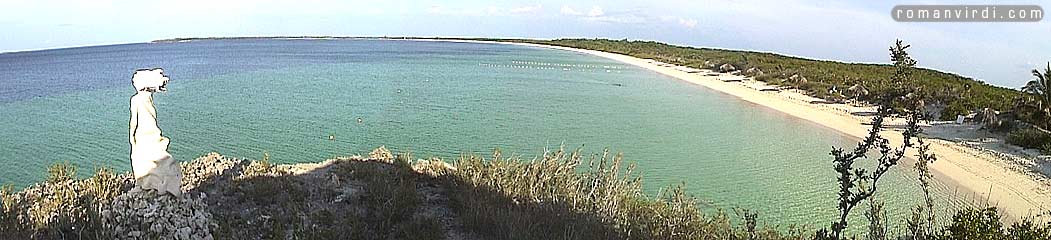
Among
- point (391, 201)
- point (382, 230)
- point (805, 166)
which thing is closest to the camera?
point (382, 230)

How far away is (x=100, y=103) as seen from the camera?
22734 mm

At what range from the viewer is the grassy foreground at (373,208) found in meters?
4.62

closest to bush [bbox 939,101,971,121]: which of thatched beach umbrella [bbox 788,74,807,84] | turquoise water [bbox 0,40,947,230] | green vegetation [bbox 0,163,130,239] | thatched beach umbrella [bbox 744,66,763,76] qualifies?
turquoise water [bbox 0,40,947,230]

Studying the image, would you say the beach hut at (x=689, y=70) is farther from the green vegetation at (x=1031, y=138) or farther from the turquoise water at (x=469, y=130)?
the green vegetation at (x=1031, y=138)

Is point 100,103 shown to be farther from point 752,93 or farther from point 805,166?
point 752,93

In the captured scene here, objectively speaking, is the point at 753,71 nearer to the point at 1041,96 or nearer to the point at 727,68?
the point at 727,68

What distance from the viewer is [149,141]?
4.81m

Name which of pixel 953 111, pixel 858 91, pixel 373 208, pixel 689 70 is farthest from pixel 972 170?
pixel 689 70

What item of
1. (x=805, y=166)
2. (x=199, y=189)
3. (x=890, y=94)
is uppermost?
(x=890, y=94)

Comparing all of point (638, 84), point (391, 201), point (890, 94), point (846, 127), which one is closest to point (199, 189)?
point (391, 201)

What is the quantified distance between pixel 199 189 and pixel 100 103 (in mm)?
20179

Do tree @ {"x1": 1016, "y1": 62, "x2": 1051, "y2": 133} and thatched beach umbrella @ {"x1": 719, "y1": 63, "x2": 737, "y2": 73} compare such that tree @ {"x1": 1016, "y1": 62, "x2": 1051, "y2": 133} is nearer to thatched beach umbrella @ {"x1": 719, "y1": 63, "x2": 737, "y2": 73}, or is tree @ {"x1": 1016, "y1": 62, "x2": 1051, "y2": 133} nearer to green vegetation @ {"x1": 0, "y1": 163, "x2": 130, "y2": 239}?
green vegetation @ {"x1": 0, "y1": 163, "x2": 130, "y2": 239}

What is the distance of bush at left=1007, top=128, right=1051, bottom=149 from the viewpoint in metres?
13.5

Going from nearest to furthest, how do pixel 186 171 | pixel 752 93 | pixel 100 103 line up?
pixel 186 171, pixel 100 103, pixel 752 93
